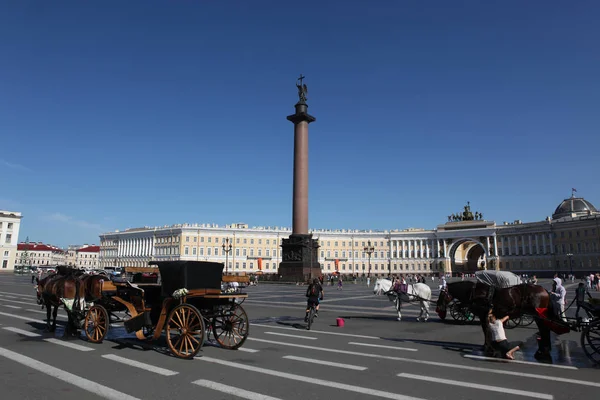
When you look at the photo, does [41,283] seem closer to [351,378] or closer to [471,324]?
[351,378]

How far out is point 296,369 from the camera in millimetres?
7926

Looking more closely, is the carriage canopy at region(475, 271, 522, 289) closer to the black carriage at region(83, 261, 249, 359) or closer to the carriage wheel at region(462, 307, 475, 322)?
the carriage wheel at region(462, 307, 475, 322)

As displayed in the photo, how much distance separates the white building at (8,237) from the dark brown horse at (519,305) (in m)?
117

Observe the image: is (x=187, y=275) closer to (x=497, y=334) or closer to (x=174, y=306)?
(x=174, y=306)

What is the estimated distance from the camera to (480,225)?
119625 mm

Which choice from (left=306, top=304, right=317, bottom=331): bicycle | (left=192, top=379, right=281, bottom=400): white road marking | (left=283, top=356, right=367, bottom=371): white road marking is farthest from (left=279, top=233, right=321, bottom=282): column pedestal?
(left=192, top=379, right=281, bottom=400): white road marking

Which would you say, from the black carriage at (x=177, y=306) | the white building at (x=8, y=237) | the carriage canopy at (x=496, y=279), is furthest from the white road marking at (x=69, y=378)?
the white building at (x=8, y=237)

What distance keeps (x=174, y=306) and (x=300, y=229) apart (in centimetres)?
3478

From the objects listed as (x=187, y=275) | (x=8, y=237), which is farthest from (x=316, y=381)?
(x=8, y=237)

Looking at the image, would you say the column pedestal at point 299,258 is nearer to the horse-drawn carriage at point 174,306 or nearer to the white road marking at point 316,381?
the horse-drawn carriage at point 174,306

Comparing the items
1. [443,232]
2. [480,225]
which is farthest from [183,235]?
[480,225]

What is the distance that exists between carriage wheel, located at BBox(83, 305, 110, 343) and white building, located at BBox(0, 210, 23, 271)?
111 m

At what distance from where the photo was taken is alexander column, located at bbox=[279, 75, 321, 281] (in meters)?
43.5

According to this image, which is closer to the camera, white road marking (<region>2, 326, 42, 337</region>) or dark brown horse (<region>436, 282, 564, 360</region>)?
dark brown horse (<region>436, 282, 564, 360</region>)
